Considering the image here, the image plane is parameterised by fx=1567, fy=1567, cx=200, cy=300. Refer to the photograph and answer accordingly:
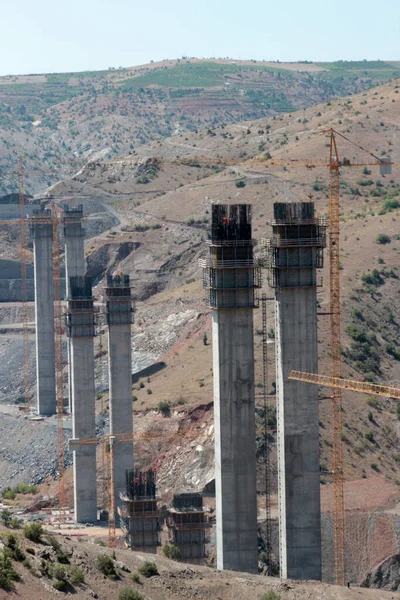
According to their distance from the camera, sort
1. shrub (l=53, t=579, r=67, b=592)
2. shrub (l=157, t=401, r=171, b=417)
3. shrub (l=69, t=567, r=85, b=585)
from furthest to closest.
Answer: shrub (l=157, t=401, r=171, b=417) → shrub (l=69, t=567, r=85, b=585) → shrub (l=53, t=579, r=67, b=592)

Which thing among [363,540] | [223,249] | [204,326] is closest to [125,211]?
[204,326]

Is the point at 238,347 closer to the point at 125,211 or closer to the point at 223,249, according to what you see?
the point at 223,249

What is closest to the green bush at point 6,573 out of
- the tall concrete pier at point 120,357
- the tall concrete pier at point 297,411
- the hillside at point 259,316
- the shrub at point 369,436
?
→ the tall concrete pier at point 297,411

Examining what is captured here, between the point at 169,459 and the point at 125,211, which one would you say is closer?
the point at 169,459

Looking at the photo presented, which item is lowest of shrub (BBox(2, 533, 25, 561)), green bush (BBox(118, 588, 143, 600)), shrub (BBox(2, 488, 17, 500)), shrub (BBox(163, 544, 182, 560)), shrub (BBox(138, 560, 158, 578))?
green bush (BBox(118, 588, 143, 600))

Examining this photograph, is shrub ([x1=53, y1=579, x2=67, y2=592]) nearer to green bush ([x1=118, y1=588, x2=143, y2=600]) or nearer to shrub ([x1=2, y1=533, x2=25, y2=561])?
shrub ([x1=2, y1=533, x2=25, y2=561])

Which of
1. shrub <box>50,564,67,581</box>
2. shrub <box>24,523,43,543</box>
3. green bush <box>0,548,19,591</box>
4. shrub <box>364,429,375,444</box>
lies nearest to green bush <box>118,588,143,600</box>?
shrub <box>50,564,67,581</box>
